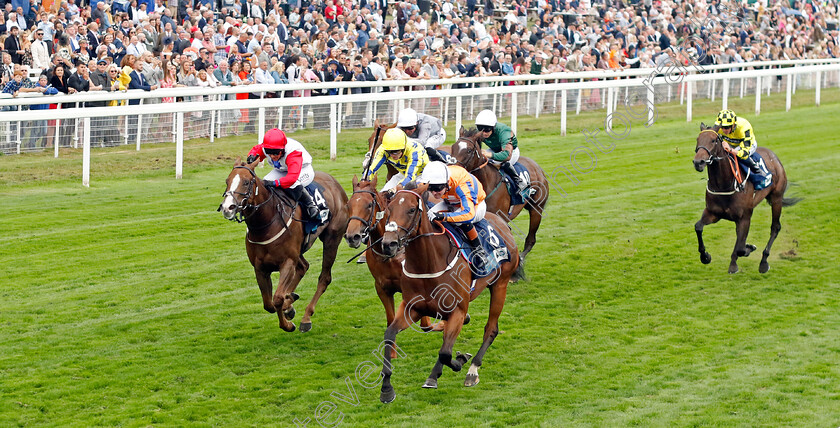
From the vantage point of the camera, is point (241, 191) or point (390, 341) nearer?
point (390, 341)

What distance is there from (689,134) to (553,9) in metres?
8.47

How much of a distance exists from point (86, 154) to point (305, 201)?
5.25 metres

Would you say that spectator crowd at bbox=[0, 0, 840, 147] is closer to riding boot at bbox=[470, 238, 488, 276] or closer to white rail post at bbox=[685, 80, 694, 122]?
white rail post at bbox=[685, 80, 694, 122]

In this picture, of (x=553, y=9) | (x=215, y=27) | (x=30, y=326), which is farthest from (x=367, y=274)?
(x=553, y=9)

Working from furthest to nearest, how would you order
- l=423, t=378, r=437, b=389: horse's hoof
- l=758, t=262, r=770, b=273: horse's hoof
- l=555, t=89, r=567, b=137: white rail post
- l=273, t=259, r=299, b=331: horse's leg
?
l=555, t=89, r=567, b=137: white rail post < l=758, t=262, r=770, b=273: horse's hoof < l=273, t=259, r=299, b=331: horse's leg < l=423, t=378, r=437, b=389: horse's hoof

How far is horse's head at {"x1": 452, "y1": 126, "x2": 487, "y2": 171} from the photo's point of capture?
9.52 metres

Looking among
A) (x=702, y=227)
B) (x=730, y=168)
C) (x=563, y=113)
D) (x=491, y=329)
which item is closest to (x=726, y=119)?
(x=730, y=168)

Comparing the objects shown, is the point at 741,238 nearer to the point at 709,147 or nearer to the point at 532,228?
the point at 709,147

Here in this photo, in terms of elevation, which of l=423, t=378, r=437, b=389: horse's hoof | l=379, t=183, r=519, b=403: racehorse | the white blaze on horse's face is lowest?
l=423, t=378, r=437, b=389: horse's hoof

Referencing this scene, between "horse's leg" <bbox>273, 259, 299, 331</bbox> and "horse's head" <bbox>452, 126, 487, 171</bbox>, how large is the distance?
222 cm

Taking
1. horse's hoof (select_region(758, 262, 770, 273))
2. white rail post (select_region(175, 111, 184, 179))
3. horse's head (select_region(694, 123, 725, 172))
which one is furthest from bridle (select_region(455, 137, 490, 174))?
white rail post (select_region(175, 111, 184, 179))

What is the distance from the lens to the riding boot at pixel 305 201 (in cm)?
820

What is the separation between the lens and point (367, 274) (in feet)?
32.9

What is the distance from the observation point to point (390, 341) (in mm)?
6492
